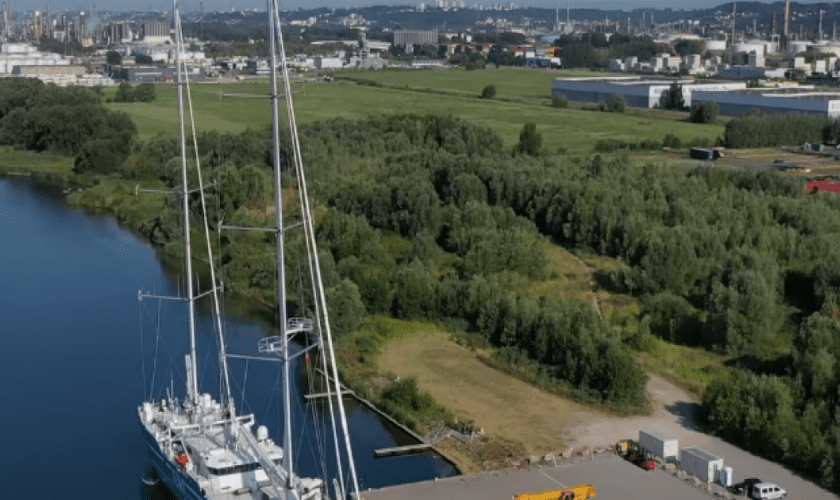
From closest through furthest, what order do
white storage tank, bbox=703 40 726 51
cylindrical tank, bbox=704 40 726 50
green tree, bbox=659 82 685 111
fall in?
1. green tree, bbox=659 82 685 111
2. white storage tank, bbox=703 40 726 51
3. cylindrical tank, bbox=704 40 726 50

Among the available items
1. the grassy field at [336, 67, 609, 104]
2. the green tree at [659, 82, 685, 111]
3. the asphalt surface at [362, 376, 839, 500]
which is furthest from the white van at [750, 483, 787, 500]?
the grassy field at [336, 67, 609, 104]

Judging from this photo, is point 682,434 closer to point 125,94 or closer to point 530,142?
point 530,142

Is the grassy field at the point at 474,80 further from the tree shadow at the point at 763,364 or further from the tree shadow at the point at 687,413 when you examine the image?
the tree shadow at the point at 687,413

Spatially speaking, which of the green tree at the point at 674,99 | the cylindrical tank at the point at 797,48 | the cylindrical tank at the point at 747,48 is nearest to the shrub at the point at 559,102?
the green tree at the point at 674,99

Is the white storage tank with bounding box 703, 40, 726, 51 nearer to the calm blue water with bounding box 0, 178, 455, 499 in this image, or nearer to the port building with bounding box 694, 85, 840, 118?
the port building with bounding box 694, 85, 840, 118

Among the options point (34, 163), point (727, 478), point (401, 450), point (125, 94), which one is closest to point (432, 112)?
point (125, 94)
